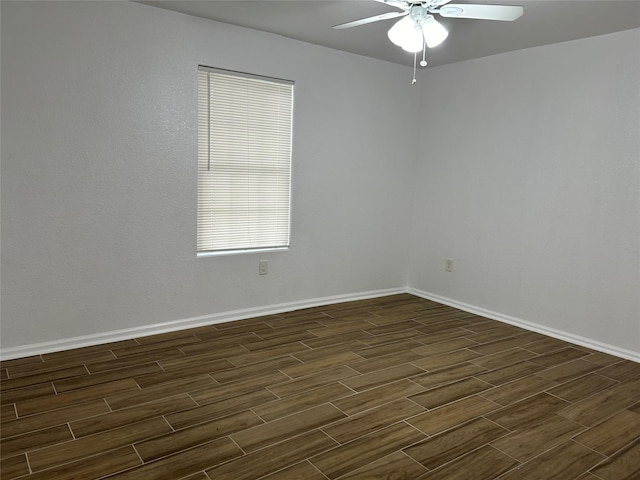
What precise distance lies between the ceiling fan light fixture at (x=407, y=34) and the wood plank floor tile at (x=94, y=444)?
2391 mm

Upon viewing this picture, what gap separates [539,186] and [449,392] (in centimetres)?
201

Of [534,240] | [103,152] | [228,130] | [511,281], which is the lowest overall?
[511,281]

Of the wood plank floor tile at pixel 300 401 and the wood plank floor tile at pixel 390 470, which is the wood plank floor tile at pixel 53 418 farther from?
the wood plank floor tile at pixel 390 470

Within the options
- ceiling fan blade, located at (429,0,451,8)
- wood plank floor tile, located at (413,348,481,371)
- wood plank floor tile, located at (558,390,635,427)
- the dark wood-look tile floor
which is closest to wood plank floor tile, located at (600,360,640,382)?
the dark wood-look tile floor

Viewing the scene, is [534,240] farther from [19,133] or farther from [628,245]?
[19,133]

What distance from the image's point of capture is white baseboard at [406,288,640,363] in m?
3.56

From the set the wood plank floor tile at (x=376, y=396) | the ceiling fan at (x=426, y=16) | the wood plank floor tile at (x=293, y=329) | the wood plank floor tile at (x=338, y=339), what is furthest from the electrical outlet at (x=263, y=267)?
the ceiling fan at (x=426, y=16)

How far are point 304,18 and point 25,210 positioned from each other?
86.8 inches

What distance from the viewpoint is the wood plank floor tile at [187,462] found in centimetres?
199

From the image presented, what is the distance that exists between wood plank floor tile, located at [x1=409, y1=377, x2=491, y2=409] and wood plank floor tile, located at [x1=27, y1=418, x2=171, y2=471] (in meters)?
1.35

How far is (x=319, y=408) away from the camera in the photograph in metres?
2.60

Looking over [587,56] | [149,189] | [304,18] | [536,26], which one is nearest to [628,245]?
[587,56]

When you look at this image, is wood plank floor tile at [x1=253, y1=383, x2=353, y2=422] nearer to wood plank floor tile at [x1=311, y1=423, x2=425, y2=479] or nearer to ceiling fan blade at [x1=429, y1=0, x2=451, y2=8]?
wood plank floor tile at [x1=311, y1=423, x2=425, y2=479]

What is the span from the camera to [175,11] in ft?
11.2
